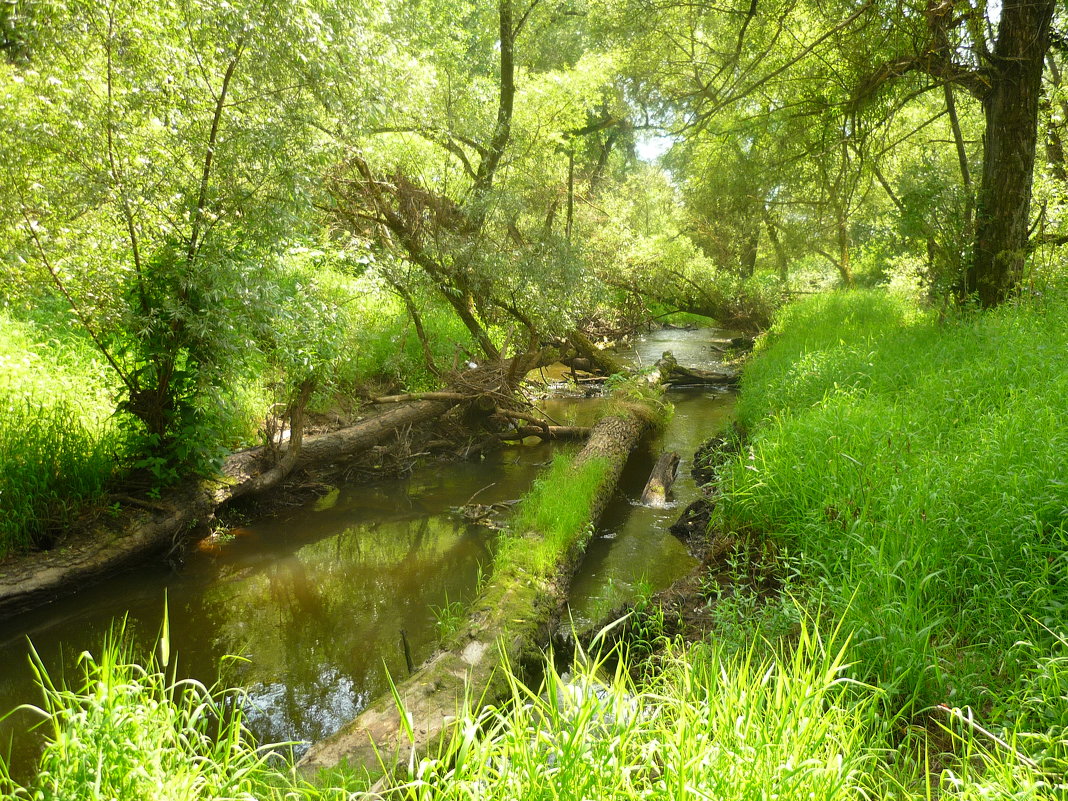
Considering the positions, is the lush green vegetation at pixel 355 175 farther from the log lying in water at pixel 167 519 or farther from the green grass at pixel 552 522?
the green grass at pixel 552 522

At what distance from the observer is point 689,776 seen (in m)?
2.09

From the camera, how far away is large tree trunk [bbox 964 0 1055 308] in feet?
26.3

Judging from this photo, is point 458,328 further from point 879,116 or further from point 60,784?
point 60,784

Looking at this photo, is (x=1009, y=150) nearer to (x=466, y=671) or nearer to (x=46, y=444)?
(x=466, y=671)

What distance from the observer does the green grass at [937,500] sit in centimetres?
301

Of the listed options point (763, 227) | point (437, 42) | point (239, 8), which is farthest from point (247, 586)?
point (763, 227)

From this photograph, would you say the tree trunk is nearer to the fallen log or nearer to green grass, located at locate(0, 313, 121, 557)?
the fallen log

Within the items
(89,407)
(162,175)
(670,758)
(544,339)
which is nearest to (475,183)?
(544,339)

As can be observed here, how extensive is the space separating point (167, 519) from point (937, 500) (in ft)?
21.7

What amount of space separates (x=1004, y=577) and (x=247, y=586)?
19.1 ft

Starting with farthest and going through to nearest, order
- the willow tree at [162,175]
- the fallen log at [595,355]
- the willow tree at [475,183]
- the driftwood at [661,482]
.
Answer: the fallen log at [595,355]
the willow tree at [475,183]
the driftwood at [661,482]
the willow tree at [162,175]

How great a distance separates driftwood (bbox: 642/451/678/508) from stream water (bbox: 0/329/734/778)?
0.55 feet

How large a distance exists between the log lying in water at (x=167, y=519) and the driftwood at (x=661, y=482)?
3.72m

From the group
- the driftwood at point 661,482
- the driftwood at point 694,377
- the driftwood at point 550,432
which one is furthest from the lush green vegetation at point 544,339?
the driftwood at point 694,377
